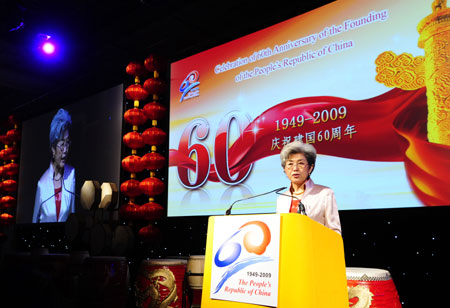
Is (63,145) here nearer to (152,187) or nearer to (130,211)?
(130,211)

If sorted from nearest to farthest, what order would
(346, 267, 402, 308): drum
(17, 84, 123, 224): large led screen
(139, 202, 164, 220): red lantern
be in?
1. (346, 267, 402, 308): drum
2. (139, 202, 164, 220): red lantern
3. (17, 84, 123, 224): large led screen

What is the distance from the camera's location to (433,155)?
236 cm

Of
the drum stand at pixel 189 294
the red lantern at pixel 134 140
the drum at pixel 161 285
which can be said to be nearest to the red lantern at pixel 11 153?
the red lantern at pixel 134 140

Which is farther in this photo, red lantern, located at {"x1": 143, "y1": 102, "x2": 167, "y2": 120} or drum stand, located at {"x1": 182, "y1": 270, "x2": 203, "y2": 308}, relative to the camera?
red lantern, located at {"x1": 143, "y1": 102, "x2": 167, "y2": 120}

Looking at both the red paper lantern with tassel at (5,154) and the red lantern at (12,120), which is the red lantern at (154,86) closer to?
the red lantern at (12,120)

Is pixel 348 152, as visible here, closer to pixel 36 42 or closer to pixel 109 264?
pixel 109 264

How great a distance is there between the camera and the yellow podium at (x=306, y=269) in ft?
4.12

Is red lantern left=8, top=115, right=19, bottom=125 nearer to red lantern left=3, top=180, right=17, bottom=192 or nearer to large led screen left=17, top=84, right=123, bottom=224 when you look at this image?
large led screen left=17, top=84, right=123, bottom=224

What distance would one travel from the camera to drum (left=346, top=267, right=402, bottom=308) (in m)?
2.05

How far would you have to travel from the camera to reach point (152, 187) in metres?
3.71

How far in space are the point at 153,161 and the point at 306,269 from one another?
2.68m

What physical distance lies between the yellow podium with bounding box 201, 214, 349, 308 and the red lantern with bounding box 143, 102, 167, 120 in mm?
2647

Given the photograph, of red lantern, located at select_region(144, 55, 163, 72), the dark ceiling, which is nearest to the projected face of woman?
the dark ceiling

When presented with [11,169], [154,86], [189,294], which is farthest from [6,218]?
[189,294]
